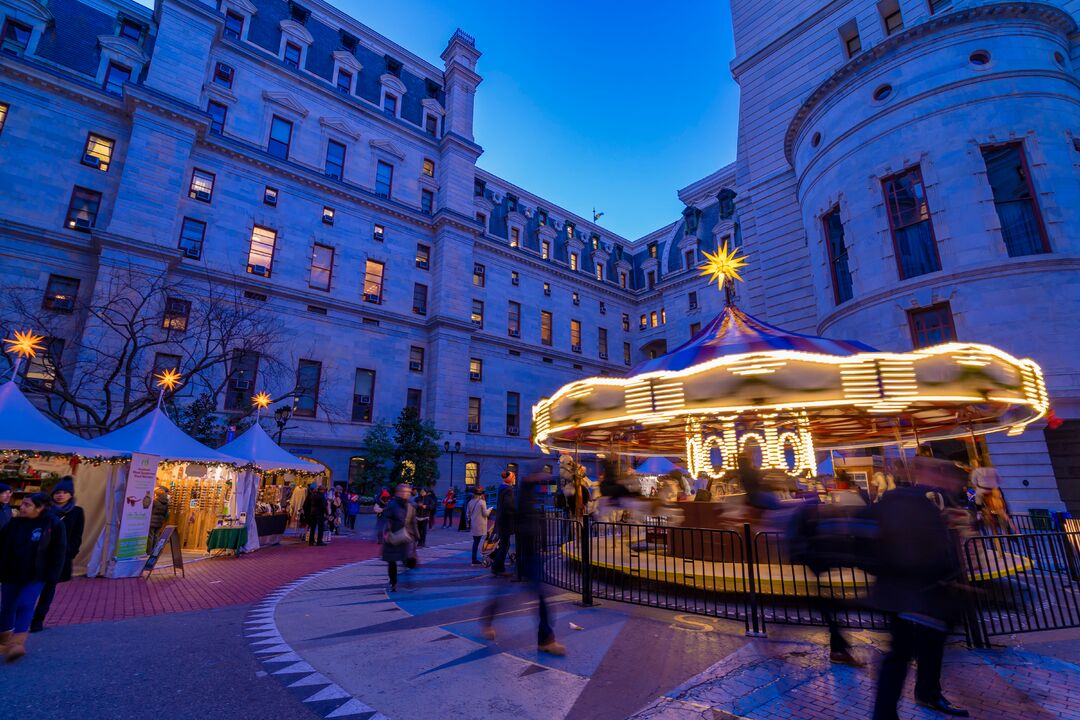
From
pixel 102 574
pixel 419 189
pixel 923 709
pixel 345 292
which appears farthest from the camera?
pixel 419 189

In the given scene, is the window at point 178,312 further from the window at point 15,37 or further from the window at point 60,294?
the window at point 15,37

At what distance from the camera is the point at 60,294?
21.5 m

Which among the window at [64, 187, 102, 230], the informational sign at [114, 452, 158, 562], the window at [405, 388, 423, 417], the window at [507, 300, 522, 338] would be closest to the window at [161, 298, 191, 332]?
the window at [64, 187, 102, 230]

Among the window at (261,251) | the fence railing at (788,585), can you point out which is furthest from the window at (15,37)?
the fence railing at (788,585)

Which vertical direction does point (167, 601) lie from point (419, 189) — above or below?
below

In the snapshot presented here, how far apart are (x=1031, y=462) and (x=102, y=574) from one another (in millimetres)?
23988

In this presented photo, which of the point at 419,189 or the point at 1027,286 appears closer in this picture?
the point at 1027,286

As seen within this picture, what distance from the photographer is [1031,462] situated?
536 inches

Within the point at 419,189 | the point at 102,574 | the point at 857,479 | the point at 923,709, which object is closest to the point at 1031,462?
the point at 857,479

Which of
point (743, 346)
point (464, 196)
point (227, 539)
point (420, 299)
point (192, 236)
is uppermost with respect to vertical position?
point (464, 196)

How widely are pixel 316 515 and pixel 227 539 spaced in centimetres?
286

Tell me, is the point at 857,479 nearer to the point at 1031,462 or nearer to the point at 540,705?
the point at 1031,462

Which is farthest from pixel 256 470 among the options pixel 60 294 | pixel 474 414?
pixel 474 414

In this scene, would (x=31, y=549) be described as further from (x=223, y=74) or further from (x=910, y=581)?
(x=223, y=74)
